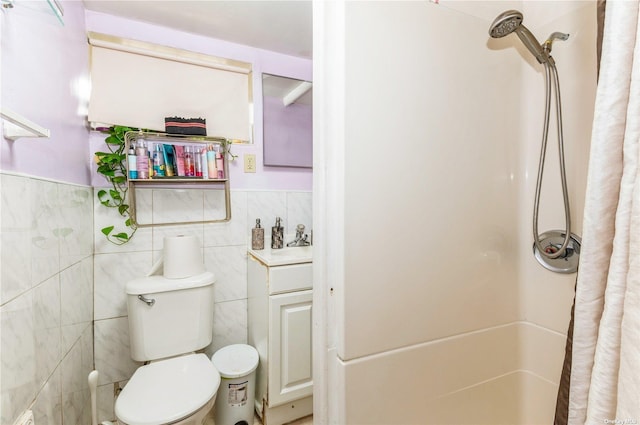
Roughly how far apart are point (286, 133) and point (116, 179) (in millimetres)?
1067

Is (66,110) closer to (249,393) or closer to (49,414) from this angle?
(49,414)

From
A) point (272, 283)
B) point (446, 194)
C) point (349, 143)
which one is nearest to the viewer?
point (349, 143)

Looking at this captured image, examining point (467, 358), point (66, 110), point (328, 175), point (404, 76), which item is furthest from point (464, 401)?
point (66, 110)

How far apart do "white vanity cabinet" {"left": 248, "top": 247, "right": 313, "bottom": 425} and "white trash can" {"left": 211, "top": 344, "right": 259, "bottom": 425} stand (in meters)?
0.07

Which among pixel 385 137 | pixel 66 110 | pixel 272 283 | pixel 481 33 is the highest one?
pixel 481 33

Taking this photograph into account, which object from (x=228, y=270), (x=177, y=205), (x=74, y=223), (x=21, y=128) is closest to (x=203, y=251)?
(x=228, y=270)

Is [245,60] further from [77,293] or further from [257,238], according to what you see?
[77,293]

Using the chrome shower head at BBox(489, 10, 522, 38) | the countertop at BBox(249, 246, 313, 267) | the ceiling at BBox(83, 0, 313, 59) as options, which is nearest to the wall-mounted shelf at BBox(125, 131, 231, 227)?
the countertop at BBox(249, 246, 313, 267)

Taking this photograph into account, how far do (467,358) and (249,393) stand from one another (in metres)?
1.17

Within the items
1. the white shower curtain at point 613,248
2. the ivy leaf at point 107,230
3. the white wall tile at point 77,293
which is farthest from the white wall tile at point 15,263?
the white shower curtain at point 613,248

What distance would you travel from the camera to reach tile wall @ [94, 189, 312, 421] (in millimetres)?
1581

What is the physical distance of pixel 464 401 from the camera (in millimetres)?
935

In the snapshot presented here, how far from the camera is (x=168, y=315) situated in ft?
4.82

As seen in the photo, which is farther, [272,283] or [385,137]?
[272,283]
